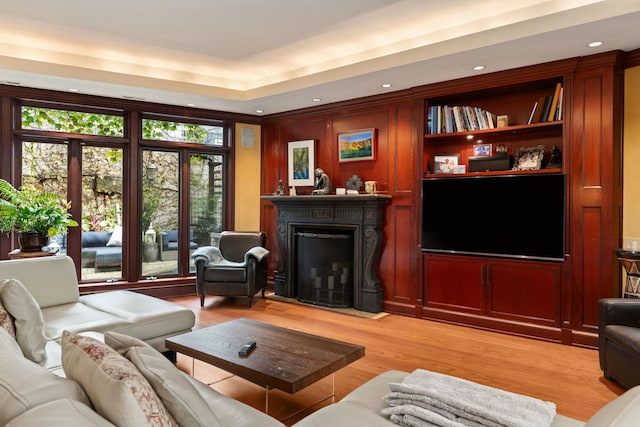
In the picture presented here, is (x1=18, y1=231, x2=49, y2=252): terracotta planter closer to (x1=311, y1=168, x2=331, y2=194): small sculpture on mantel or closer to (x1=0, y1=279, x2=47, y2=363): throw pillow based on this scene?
(x1=0, y1=279, x2=47, y2=363): throw pillow

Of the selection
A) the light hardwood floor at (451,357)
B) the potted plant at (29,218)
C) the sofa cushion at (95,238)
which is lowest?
the light hardwood floor at (451,357)

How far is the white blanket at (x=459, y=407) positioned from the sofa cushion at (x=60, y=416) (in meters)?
1.06

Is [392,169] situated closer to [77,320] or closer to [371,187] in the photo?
[371,187]

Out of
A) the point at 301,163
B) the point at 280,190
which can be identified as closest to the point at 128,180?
the point at 280,190

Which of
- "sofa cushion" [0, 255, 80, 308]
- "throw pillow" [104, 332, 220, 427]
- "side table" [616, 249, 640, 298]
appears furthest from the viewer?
"side table" [616, 249, 640, 298]

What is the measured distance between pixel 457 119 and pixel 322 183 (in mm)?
1830

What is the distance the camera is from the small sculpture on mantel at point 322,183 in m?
5.47

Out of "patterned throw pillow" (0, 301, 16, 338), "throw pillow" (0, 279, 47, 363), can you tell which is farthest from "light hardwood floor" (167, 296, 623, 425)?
"patterned throw pillow" (0, 301, 16, 338)

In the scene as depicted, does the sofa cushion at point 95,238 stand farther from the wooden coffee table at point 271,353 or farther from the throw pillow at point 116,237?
the wooden coffee table at point 271,353

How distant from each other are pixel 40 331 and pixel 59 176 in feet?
11.9

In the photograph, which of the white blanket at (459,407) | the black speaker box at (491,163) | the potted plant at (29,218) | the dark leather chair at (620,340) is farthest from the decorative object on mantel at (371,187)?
the white blanket at (459,407)

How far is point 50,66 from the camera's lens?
14.3 feet

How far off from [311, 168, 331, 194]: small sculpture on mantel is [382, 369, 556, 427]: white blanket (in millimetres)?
3824

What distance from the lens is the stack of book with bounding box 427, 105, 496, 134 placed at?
14.4ft
